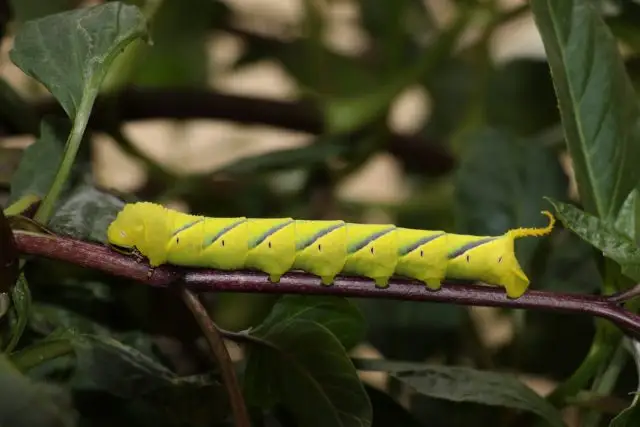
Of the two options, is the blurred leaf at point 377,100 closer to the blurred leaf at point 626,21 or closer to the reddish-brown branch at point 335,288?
the blurred leaf at point 626,21

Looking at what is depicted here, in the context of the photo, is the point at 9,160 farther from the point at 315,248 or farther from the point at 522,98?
the point at 522,98

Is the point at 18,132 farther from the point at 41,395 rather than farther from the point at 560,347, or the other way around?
the point at 560,347

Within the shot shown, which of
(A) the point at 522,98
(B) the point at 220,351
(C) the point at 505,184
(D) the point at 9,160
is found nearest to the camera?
(B) the point at 220,351

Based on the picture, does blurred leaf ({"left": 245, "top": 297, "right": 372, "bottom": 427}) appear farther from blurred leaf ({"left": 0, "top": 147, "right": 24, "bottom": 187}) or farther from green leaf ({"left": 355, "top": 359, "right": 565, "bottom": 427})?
blurred leaf ({"left": 0, "top": 147, "right": 24, "bottom": 187})

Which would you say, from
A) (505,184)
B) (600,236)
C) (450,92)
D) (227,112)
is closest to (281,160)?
(227,112)

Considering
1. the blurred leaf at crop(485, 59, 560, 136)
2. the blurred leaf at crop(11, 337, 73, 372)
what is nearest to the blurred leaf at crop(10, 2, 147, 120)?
the blurred leaf at crop(11, 337, 73, 372)

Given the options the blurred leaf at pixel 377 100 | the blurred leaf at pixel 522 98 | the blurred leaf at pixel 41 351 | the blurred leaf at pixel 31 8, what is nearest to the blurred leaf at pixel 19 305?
the blurred leaf at pixel 41 351
